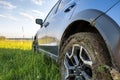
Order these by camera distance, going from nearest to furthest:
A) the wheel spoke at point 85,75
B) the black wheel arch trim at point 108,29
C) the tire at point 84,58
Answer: the black wheel arch trim at point 108,29 → the tire at point 84,58 → the wheel spoke at point 85,75

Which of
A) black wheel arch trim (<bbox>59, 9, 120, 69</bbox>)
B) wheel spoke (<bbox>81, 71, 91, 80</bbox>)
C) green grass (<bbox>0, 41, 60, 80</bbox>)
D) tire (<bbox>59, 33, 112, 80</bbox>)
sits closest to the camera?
black wheel arch trim (<bbox>59, 9, 120, 69</bbox>)

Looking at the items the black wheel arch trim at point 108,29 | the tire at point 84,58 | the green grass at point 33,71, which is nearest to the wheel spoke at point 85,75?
the tire at point 84,58

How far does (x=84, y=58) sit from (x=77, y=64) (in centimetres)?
18

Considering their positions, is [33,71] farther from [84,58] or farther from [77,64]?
[84,58]

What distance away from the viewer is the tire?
295cm

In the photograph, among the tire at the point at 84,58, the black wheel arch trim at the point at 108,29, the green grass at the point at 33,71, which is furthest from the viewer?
the green grass at the point at 33,71

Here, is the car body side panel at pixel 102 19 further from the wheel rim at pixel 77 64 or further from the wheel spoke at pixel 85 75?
the wheel spoke at pixel 85 75

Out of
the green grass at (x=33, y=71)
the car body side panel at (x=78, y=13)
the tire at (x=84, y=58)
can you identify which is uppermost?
the car body side panel at (x=78, y=13)

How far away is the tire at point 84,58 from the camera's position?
2.95 meters

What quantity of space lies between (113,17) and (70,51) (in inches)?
40.6

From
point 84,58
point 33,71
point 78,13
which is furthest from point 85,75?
point 33,71

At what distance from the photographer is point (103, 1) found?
300cm

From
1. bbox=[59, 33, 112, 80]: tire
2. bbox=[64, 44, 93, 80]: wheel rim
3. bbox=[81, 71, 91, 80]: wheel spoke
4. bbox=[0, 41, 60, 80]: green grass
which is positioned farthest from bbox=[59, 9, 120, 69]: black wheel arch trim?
bbox=[0, 41, 60, 80]: green grass

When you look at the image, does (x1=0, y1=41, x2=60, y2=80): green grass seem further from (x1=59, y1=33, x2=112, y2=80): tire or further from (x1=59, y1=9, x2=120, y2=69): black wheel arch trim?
(x1=59, y1=9, x2=120, y2=69): black wheel arch trim
